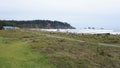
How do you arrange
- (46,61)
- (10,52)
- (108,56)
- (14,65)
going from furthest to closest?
(108,56) → (10,52) → (46,61) → (14,65)

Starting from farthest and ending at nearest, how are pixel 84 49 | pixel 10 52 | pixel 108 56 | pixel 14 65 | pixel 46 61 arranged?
pixel 84 49, pixel 108 56, pixel 10 52, pixel 46 61, pixel 14 65

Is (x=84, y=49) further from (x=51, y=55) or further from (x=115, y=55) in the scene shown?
(x=51, y=55)

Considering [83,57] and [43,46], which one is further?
[43,46]

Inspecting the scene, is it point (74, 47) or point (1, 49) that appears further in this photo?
point (74, 47)

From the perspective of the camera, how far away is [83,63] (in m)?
21.5

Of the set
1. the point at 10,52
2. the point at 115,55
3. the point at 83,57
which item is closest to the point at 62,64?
the point at 83,57

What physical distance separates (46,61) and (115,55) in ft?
24.2

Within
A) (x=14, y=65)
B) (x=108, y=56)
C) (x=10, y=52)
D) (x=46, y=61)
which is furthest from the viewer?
(x=108, y=56)

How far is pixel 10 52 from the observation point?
2277cm

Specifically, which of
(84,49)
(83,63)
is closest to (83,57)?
(83,63)

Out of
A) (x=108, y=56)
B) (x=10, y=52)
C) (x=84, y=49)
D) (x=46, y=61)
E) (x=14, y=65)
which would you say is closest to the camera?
(x=14, y=65)

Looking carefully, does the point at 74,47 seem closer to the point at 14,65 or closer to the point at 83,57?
the point at 83,57

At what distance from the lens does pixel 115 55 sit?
2548 centimetres

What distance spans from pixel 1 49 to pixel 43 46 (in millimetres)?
3717
